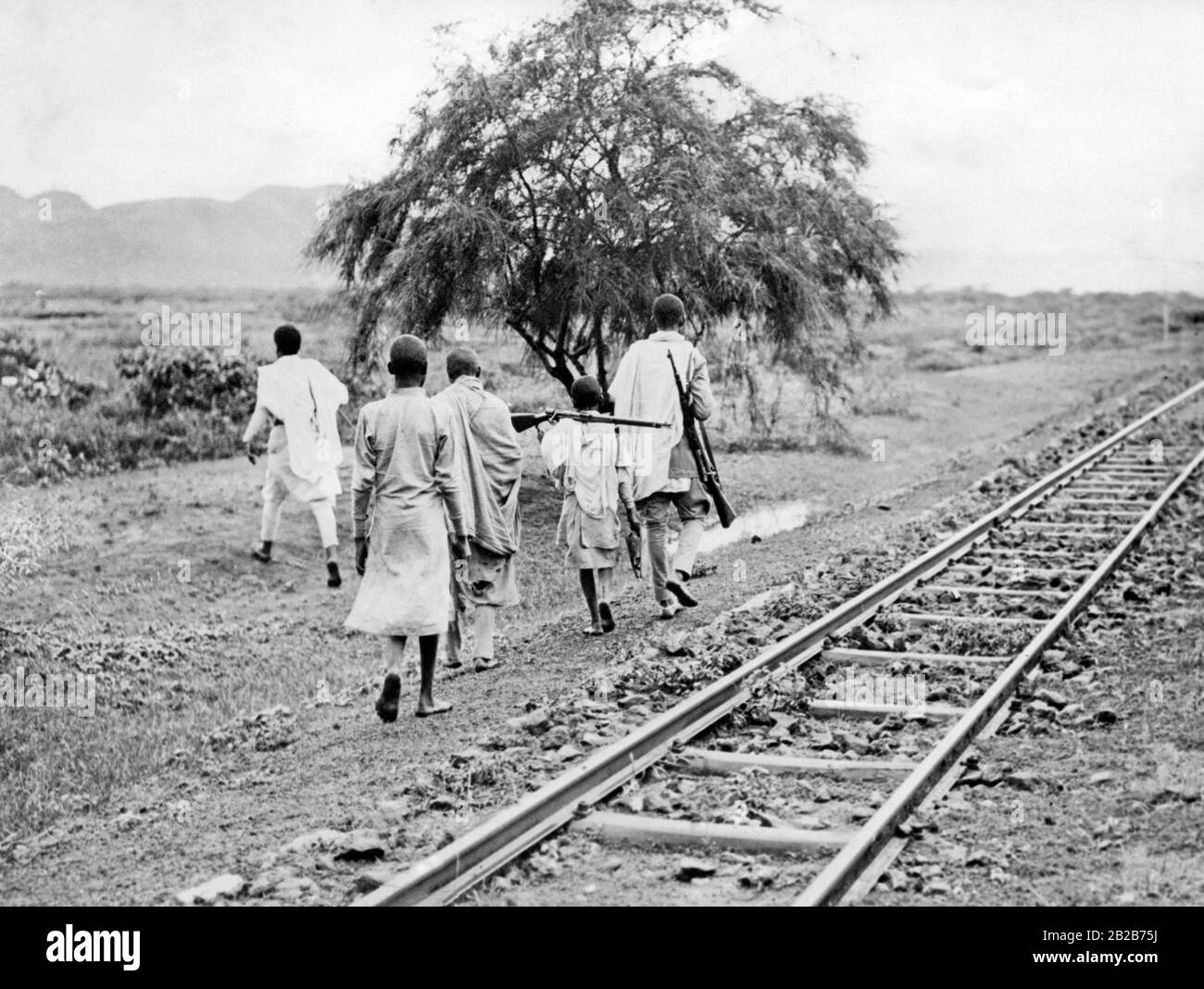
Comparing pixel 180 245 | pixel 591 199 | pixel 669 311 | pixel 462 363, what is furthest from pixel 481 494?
pixel 180 245

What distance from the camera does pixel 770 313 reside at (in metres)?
17.1

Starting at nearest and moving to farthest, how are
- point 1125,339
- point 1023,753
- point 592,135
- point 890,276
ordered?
point 1023,753, point 592,135, point 890,276, point 1125,339

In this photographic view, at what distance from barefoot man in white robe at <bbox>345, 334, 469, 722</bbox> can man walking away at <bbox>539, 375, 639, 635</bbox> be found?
1892mm

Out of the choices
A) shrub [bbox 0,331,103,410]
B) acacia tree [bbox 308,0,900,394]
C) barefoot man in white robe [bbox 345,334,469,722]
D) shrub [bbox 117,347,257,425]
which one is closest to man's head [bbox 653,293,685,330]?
barefoot man in white robe [bbox 345,334,469,722]

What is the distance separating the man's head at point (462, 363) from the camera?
9.30 meters

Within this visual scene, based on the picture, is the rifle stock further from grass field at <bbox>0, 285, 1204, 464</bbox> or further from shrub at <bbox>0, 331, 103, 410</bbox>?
shrub at <bbox>0, 331, 103, 410</bbox>

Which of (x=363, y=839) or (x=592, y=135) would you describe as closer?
(x=363, y=839)

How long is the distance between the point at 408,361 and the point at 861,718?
10.7 feet

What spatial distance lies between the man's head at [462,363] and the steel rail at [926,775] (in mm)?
3816

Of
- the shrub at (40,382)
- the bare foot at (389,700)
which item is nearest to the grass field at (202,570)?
the shrub at (40,382)

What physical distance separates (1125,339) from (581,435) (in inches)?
1864

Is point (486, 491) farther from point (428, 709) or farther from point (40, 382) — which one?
point (40, 382)

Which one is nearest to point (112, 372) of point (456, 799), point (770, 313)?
point (770, 313)
